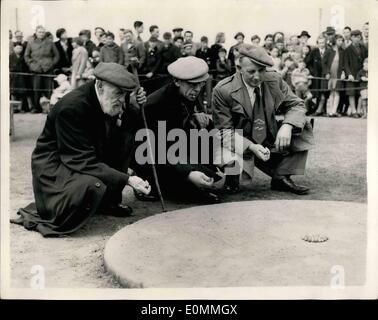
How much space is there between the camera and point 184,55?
808 cm

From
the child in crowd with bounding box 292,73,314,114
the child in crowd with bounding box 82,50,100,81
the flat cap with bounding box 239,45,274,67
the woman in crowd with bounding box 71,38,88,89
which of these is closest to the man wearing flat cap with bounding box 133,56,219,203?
→ the flat cap with bounding box 239,45,274,67

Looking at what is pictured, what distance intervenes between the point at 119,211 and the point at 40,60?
4.53m

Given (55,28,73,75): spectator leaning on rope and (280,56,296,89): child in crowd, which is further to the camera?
(280,56,296,89): child in crowd

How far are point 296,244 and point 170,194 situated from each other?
1614 millimetres

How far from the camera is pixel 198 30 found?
26.9 feet

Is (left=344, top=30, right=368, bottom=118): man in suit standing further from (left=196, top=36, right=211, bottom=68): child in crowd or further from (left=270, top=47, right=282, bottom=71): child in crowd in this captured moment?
(left=196, top=36, right=211, bottom=68): child in crowd

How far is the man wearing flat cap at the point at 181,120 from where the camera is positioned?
14.7ft

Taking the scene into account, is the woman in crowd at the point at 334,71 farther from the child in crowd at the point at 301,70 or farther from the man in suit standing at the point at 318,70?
the child in crowd at the point at 301,70

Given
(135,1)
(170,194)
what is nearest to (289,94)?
(170,194)

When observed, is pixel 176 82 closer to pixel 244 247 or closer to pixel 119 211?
pixel 119 211

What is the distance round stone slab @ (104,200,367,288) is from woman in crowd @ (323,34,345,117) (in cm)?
407

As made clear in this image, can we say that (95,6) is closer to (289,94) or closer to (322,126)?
(289,94)

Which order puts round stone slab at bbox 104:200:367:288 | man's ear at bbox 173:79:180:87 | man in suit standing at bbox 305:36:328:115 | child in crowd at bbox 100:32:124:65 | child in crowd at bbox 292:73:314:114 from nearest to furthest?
round stone slab at bbox 104:200:367:288 → man's ear at bbox 173:79:180:87 → child in crowd at bbox 100:32:124:65 → man in suit standing at bbox 305:36:328:115 → child in crowd at bbox 292:73:314:114

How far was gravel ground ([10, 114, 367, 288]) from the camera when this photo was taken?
11.4 ft
